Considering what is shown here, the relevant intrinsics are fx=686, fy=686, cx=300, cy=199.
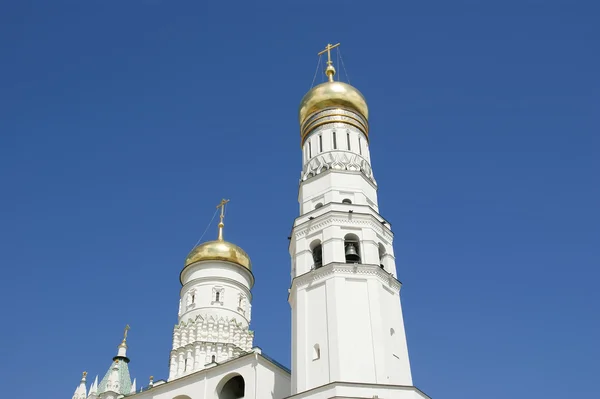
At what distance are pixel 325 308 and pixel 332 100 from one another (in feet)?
27.3

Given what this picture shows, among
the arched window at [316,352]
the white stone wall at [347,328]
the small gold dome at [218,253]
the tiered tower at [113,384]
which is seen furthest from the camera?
the small gold dome at [218,253]

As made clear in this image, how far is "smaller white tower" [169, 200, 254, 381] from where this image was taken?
2588 centimetres

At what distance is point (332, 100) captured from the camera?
23.6 metres

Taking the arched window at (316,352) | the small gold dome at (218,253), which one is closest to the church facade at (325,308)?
the arched window at (316,352)

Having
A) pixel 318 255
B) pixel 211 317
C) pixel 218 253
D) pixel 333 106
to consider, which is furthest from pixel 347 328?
pixel 218 253

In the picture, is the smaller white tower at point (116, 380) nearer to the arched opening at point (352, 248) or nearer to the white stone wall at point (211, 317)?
the white stone wall at point (211, 317)

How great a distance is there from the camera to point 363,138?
76.9 ft

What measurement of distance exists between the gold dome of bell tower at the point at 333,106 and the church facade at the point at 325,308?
0.13ft

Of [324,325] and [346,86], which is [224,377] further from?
[346,86]

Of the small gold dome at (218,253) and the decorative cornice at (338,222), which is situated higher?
the small gold dome at (218,253)

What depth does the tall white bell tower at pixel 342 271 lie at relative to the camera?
17.0m

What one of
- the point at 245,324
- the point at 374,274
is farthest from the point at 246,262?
the point at 374,274

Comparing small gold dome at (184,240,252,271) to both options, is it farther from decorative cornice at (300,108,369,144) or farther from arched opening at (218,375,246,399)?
arched opening at (218,375,246,399)

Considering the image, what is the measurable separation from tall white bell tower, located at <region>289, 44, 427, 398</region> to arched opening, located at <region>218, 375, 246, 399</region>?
386 cm
